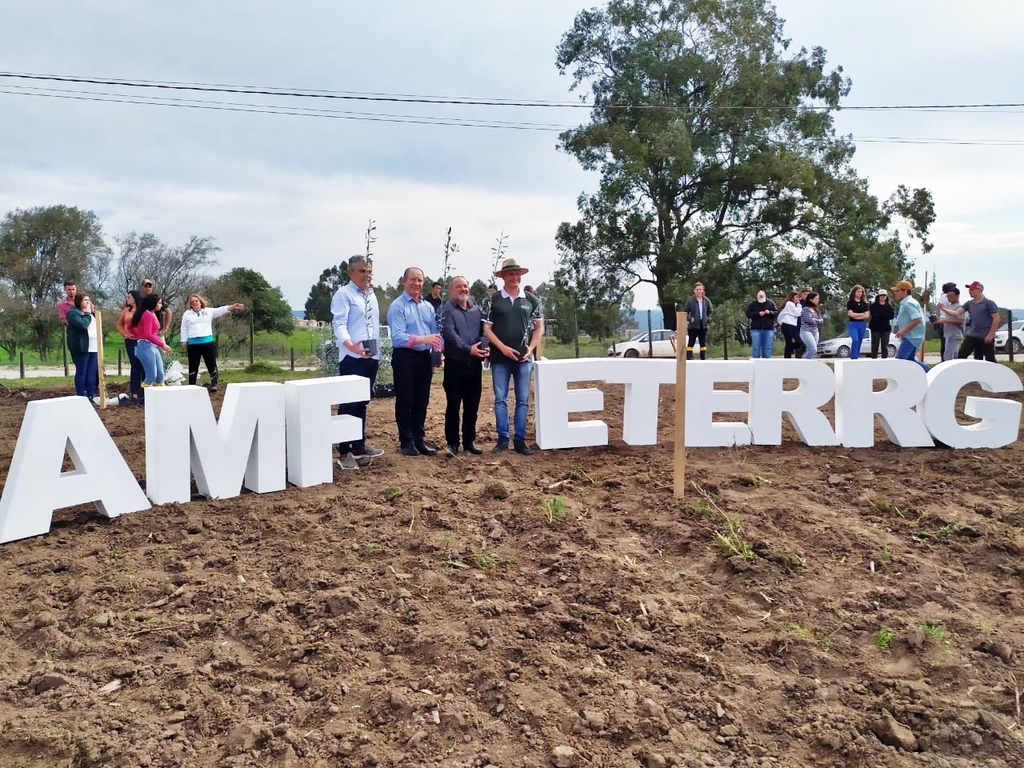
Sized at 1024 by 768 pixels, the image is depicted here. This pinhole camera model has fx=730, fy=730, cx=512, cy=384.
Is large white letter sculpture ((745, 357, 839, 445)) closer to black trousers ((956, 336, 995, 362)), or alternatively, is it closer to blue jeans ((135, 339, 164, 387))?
black trousers ((956, 336, 995, 362))

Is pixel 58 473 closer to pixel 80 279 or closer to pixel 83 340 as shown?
pixel 83 340

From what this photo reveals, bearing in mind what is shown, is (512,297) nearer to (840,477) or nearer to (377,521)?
(377,521)

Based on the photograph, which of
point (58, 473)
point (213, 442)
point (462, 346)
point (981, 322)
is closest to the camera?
point (58, 473)

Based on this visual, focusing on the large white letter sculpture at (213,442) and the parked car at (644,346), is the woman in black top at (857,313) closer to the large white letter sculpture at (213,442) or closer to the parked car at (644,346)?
the large white letter sculpture at (213,442)

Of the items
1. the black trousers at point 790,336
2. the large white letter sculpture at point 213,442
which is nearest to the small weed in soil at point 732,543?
the large white letter sculpture at point 213,442

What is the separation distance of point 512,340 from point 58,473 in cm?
355

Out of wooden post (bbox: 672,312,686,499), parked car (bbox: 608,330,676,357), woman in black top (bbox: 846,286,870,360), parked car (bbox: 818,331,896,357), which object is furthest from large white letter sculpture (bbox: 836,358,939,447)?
parked car (bbox: 818,331,896,357)

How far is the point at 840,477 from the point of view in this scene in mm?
5719

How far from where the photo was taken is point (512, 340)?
21.2 ft

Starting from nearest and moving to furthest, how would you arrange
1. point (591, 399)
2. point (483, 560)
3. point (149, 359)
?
point (483, 560) → point (591, 399) → point (149, 359)

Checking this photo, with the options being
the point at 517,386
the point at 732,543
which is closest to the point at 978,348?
the point at 517,386

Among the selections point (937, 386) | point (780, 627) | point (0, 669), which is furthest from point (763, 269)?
point (0, 669)

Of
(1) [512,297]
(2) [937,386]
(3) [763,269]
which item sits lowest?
(2) [937,386]

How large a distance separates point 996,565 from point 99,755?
4.37 metres
